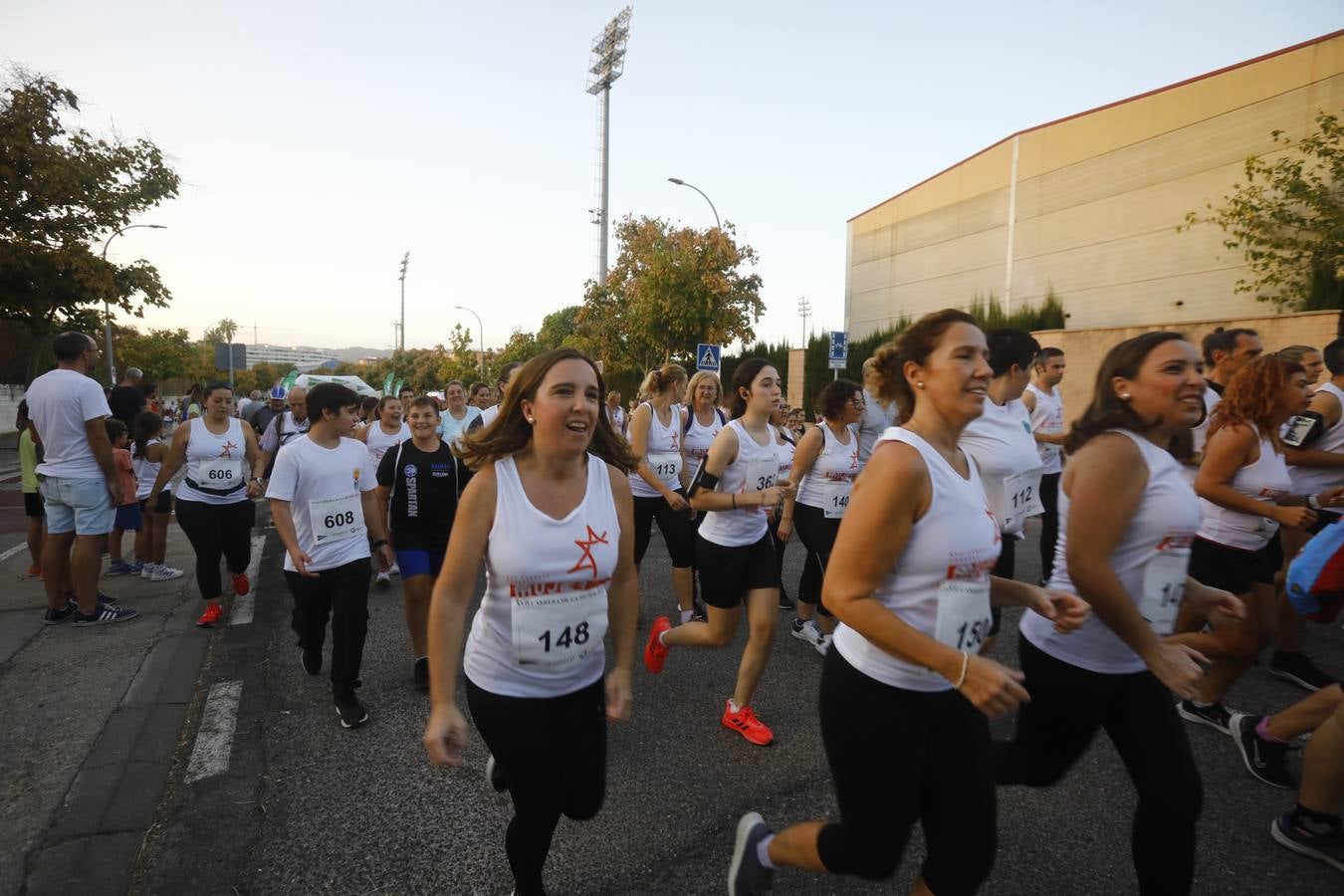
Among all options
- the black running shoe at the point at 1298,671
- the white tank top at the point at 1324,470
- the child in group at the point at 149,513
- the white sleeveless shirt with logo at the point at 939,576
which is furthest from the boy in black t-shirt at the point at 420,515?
the black running shoe at the point at 1298,671

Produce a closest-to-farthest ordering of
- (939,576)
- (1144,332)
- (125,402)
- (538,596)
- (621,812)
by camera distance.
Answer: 1. (939,576)
2. (538,596)
3. (621,812)
4. (125,402)
5. (1144,332)

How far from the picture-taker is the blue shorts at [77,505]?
5527 mm

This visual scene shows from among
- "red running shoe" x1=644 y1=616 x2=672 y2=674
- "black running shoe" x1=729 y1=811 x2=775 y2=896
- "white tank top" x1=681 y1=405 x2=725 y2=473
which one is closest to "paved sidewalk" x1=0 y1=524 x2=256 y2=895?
"black running shoe" x1=729 y1=811 x2=775 y2=896

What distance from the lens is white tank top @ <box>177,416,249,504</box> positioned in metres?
5.39

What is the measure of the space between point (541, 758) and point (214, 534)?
175 inches

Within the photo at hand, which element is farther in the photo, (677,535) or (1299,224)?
(1299,224)

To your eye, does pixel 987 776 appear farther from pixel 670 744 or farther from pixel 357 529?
pixel 357 529

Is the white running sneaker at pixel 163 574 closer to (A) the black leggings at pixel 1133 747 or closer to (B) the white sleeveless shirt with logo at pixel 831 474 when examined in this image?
(B) the white sleeveless shirt with logo at pixel 831 474

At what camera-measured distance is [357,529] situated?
434 centimetres

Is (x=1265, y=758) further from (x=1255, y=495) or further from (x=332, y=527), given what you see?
(x=332, y=527)

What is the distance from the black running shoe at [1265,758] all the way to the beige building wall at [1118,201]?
18012 millimetres

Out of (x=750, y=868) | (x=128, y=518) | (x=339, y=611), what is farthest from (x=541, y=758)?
(x=128, y=518)

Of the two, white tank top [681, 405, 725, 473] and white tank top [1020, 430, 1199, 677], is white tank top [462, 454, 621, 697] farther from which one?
white tank top [681, 405, 725, 473]

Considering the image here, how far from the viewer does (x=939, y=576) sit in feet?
6.44
